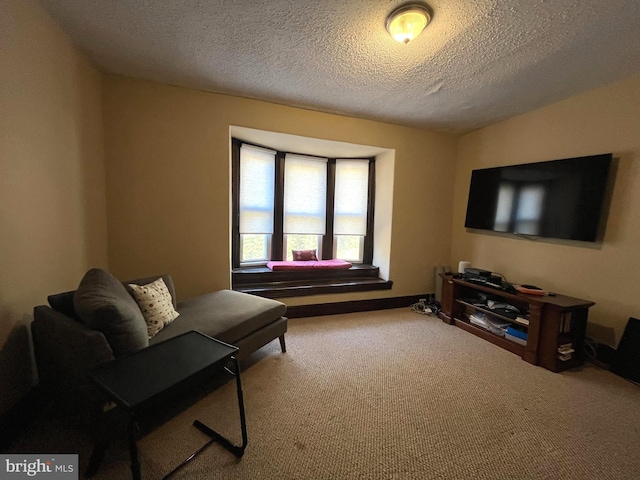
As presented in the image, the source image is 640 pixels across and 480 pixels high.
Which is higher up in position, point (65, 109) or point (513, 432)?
point (65, 109)

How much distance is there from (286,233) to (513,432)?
293 cm

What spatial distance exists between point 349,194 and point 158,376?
10.7 ft

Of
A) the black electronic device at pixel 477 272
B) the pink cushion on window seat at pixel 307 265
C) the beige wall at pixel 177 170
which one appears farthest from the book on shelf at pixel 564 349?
the beige wall at pixel 177 170

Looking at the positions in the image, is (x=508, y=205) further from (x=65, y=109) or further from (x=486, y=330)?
(x=65, y=109)

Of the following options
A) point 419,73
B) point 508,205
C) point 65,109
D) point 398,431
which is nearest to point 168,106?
point 65,109

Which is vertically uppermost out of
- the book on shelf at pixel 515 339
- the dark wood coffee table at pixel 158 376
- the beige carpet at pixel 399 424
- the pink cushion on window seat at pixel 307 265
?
the pink cushion on window seat at pixel 307 265

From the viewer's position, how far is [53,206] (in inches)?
67.7

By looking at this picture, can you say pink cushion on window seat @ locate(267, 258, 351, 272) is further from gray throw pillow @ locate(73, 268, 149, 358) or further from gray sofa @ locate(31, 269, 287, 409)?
gray throw pillow @ locate(73, 268, 149, 358)

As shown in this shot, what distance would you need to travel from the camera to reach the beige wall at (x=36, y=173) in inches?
53.4

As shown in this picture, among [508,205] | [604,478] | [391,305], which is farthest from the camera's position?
[391,305]

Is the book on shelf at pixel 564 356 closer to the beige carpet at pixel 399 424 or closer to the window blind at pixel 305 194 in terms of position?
the beige carpet at pixel 399 424

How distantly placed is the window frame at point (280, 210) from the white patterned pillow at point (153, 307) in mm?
1413

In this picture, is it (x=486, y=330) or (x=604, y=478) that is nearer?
(x=604, y=478)

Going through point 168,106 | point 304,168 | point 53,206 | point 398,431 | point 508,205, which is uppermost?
point 168,106
